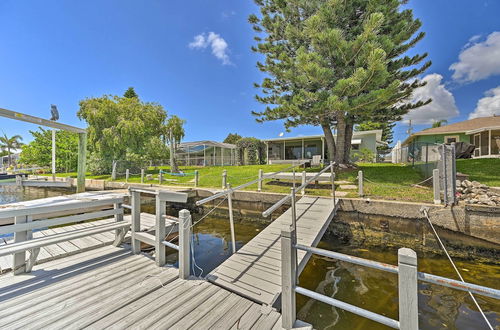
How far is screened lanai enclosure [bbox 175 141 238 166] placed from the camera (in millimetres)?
21641

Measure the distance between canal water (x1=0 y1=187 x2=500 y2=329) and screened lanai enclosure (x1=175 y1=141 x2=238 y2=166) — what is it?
1665 cm

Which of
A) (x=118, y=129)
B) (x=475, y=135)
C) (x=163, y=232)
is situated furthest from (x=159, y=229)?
(x=475, y=135)

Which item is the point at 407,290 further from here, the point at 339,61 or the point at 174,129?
the point at 174,129

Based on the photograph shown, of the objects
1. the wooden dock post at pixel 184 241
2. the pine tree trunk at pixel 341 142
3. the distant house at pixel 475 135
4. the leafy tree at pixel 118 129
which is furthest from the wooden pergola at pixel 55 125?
the distant house at pixel 475 135

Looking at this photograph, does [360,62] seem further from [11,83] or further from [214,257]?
[11,83]

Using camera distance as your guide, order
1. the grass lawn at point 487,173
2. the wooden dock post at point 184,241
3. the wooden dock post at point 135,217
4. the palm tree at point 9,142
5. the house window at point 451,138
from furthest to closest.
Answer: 1. the palm tree at point 9,142
2. the house window at point 451,138
3. the grass lawn at point 487,173
4. the wooden dock post at point 135,217
5. the wooden dock post at point 184,241

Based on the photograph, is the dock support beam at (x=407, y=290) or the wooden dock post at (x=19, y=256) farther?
the wooden dock post at (x=19, y=256)

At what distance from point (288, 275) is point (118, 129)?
18.2 meters

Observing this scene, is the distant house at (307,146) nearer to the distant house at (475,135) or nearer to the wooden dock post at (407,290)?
Answer: the distant house at (475,135)

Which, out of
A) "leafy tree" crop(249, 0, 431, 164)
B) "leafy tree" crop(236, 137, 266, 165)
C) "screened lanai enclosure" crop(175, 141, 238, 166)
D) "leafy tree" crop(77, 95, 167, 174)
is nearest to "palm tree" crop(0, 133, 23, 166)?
"leafy tree" crop(77, 95, 167, 174)

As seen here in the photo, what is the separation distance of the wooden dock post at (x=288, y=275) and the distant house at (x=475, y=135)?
14335 millimetres

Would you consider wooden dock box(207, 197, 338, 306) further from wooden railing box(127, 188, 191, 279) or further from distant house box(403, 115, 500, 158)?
distant house box(403, 115, 500, 158)

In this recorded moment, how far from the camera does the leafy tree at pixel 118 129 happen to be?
15930 mm

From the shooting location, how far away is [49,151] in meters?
24.9
